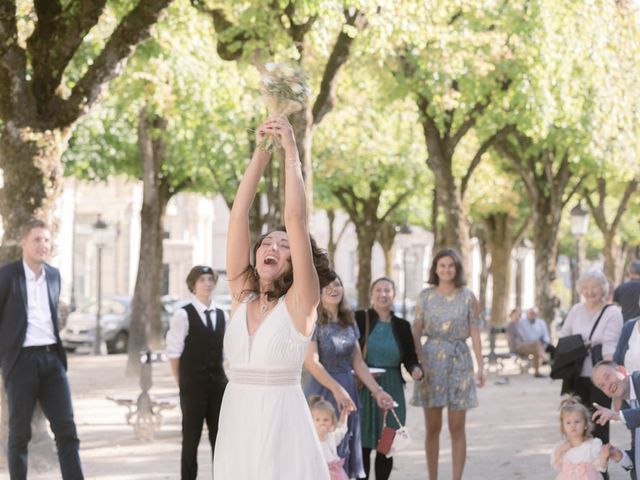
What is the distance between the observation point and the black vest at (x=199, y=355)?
11.1 m

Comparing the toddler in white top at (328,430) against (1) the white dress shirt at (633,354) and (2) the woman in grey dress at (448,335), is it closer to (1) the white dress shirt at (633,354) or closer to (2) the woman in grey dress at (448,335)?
(2) the woman in grey dress at (448,335)

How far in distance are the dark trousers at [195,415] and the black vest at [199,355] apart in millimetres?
54

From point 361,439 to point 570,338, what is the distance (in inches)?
72.3

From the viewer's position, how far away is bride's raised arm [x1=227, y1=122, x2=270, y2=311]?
6262 mm

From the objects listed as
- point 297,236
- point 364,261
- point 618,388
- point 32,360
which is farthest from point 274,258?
point 364,261

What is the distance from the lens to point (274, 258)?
6234 mm

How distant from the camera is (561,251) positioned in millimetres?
83062

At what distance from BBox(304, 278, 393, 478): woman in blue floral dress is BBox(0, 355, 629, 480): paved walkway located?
2651mm

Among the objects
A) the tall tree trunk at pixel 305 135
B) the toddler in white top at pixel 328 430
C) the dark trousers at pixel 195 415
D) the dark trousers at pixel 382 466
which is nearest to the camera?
the toddler in white top at pixel 328 430

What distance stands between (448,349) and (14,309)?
3294mm

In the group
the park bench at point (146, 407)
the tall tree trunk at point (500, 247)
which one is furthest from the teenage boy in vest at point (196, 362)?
the tall tree trunk at point (500, 247)

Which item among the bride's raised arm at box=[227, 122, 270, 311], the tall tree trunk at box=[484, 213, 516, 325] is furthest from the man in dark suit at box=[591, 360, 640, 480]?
the tall tree trunk at box=[484, 213, 516, 325]

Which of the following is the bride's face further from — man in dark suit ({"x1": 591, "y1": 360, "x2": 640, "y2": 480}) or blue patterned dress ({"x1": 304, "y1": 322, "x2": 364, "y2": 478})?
blue patterned dress ({"x1": 304, "y1": 322, "x2": 364, "y2": 478})

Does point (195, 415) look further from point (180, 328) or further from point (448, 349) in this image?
point (448, 349)
